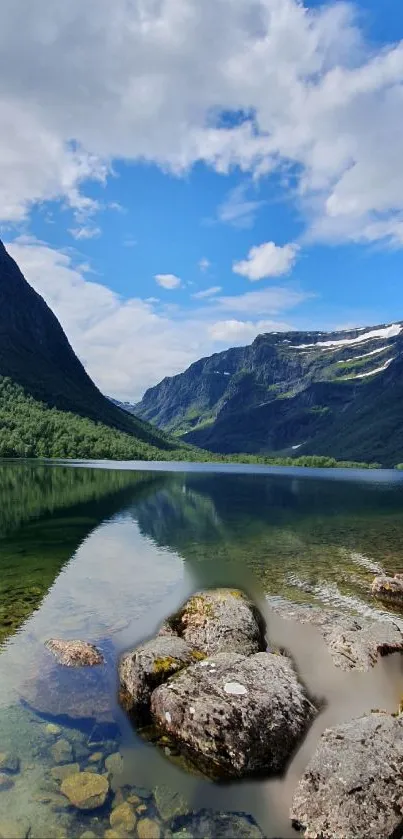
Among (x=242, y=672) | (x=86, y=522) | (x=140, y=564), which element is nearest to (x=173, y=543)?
(x=140, y=564)

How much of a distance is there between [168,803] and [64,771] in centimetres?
293

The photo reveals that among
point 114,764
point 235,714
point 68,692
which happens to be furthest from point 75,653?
point 235,714

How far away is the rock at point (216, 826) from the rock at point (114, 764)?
235 cm

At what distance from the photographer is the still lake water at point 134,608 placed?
1218cm

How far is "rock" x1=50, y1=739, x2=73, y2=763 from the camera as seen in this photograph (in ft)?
44.0

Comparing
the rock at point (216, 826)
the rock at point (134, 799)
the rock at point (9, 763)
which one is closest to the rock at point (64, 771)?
the rock at point (9, 763)

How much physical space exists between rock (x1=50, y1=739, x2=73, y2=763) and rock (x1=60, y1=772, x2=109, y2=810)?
77 centimetres

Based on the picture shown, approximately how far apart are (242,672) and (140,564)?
24.4 metres

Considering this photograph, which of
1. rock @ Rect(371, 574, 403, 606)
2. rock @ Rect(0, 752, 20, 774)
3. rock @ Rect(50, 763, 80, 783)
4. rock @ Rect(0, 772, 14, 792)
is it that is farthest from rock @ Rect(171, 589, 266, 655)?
rock @ Rect(371, 574, 403, 606)

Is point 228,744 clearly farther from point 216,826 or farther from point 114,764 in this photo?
point 114,764

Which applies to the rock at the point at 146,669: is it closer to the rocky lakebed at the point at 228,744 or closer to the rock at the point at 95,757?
the rocky lakebed at the point at 228,744

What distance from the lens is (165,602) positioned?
29109 millimetres

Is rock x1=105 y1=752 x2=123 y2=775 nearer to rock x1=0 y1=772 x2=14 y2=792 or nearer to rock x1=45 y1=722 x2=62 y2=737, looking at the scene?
rock x1=45 y1=722 x2=62 y2=737

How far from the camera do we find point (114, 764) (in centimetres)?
1338
